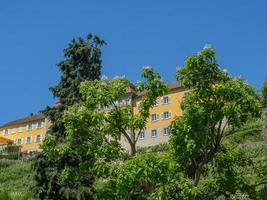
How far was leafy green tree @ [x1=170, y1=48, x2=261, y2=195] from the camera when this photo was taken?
705 inches

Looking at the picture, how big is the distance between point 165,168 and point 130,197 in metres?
2.33

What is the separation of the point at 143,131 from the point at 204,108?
63199 mm

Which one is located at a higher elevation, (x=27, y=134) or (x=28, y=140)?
(x=27, y=134)

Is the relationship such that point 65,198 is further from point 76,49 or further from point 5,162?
point 5,162

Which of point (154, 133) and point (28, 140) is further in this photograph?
point (28, 140)

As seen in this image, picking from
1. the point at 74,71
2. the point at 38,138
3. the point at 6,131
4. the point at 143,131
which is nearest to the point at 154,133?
the point at 143,131

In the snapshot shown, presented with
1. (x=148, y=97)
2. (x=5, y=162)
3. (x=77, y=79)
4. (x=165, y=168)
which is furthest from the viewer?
(x=5, y=162)

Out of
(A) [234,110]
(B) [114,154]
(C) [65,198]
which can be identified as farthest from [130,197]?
(C) [65,198]

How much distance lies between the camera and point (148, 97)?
791 inches

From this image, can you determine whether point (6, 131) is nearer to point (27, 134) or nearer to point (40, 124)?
point (27, 134)

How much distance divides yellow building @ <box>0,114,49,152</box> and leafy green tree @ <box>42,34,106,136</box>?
80953 mm

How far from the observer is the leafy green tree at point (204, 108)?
17.9 metres

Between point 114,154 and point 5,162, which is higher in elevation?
point 5,162

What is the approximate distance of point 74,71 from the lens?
95.2ft
